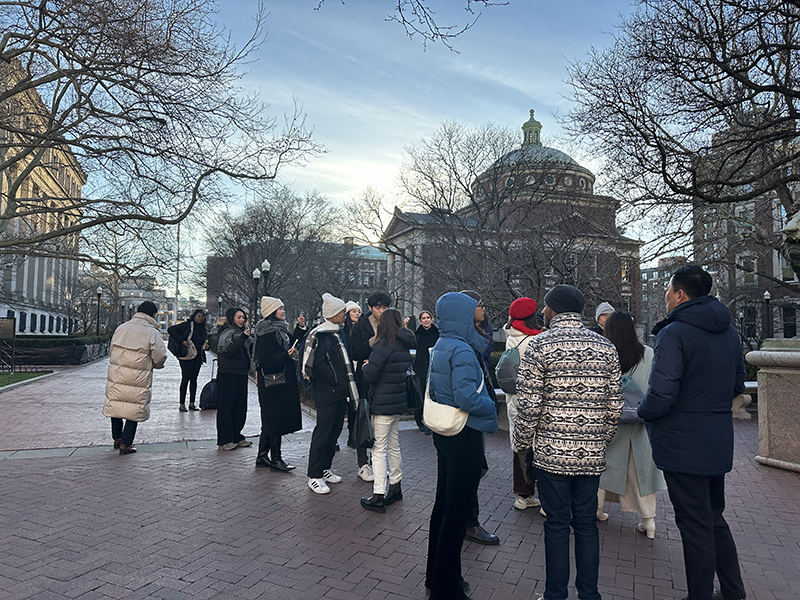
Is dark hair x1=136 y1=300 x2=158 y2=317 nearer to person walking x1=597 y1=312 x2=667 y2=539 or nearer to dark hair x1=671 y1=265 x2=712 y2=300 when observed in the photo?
person walking x1=597 y1=312 x2=667 y2=539

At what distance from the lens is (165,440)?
8.68m

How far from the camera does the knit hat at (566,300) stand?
3389 mm

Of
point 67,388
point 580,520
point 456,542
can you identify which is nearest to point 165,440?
point 456,542

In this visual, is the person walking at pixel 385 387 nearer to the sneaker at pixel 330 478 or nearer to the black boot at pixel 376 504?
the black boot at pixel 376 504

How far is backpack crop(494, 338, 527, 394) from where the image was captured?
16.2 feet

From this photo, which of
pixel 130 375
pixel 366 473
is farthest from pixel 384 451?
pixel 130 375

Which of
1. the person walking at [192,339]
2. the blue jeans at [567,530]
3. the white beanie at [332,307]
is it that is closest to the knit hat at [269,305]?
the white beanie at [332,307]

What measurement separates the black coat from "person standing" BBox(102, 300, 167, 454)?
1.77 m

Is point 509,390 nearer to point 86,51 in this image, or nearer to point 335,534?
point 335,534

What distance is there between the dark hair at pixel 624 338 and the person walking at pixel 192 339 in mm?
8533

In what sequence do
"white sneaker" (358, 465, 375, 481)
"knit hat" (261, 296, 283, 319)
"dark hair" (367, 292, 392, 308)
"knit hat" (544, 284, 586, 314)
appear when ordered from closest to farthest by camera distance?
"knit hat" (544, 284, 586, 314)
"dark hair" (367, 292, 392, 308)
"white sneaker" (358, 465, 375, 481)
"knit hat" (261, 296, 283, 319)

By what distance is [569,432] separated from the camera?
3225mm

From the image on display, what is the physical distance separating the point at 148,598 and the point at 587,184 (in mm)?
21879

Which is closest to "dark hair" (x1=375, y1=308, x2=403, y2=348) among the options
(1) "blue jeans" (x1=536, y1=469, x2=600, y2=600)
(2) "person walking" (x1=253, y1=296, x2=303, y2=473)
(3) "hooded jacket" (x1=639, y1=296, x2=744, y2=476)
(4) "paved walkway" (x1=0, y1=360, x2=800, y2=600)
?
(4) "paved walkway" (x1=0, y1=360, x2=800, y2=600)
